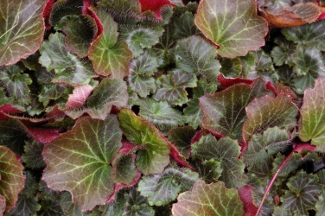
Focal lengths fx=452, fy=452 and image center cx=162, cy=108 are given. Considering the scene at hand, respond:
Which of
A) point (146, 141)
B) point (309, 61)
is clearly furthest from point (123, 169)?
point (309, 61)

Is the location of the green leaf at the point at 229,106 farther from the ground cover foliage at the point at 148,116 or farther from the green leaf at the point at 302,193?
the green leaf at the point at 302,193

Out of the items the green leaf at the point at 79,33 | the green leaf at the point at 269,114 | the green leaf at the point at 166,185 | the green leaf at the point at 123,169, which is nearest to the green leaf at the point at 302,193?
the green leaf at the point at 269,114

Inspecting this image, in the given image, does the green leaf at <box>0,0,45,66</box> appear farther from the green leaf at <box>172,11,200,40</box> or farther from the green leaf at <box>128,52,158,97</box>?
the green leaf at <box>172,11,200,40</box>

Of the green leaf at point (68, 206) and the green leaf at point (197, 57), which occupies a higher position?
the green leaf at point (197, 57)

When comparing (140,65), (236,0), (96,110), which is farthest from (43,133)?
(236,0)

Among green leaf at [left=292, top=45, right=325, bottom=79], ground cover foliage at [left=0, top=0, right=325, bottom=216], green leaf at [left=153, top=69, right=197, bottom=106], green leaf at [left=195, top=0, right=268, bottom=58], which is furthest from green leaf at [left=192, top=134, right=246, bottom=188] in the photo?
green leaf at [left=292, top=45, right=325, bottom=79]

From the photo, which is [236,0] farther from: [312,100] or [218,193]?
[218,193]

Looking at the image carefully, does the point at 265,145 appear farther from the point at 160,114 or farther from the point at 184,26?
the point at 184,26
